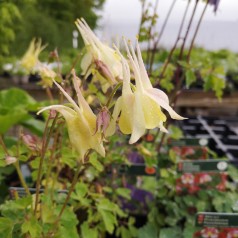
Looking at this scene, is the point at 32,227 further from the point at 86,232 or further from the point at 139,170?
the point at 139,170

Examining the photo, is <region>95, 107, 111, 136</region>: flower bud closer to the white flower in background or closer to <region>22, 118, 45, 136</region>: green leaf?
the white flower in background

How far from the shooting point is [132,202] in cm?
145

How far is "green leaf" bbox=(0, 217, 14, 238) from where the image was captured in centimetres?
71

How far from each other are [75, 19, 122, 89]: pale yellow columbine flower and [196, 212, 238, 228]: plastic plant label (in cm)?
39

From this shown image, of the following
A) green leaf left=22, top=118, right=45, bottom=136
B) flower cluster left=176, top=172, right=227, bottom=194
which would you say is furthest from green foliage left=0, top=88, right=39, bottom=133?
flower cluster left=176, top=172, right=227, bottom=194

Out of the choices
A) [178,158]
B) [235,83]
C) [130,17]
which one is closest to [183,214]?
[178,158]

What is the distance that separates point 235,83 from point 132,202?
2178 millimetres

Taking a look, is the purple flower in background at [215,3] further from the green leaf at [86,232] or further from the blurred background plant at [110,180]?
the green leaf at [86,232]

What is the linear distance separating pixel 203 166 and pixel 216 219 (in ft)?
0.95

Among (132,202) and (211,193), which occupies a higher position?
(211,193)

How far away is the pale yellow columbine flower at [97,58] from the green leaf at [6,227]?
0.30m

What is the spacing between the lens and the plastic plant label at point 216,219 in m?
0.94

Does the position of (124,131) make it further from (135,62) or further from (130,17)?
(130,17)

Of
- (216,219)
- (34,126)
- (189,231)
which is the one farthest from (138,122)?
(34,126)
